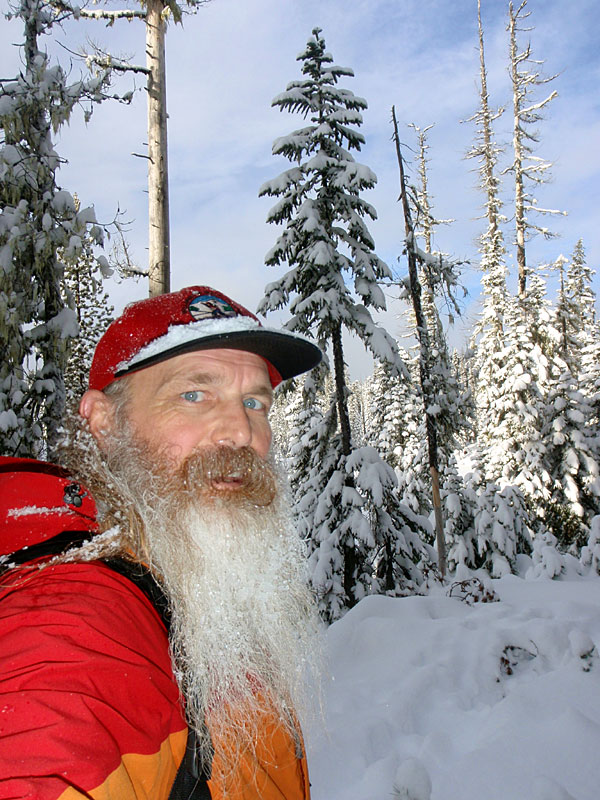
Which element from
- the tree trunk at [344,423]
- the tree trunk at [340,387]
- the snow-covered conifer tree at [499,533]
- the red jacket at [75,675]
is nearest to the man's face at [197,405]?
the red jacket at [75,675]

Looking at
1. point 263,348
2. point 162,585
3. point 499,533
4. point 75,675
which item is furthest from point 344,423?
point 75,675

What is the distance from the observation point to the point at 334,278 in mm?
10953

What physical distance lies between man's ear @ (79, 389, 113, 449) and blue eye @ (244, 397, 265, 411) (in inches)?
20.4

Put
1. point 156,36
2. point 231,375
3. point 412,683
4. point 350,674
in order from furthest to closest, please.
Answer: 1. point 156,36
2. point 350,674
3. point 412,683
4. point 231,375

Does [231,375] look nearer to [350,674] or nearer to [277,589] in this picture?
[277,589]

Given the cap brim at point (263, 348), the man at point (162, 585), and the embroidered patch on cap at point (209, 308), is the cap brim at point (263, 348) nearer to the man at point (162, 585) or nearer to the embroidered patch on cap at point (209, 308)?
the man at point (162, 585)

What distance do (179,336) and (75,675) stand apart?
1.09 meters

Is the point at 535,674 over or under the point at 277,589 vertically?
under

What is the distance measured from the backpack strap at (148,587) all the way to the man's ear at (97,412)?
0.58m

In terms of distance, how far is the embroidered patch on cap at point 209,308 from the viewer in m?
1.81

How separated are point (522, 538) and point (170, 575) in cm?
1858

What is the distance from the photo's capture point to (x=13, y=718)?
0.83m

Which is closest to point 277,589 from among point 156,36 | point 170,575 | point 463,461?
point 170,575

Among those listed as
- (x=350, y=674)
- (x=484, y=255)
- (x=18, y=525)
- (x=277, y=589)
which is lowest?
(x=350, y=674)
